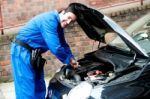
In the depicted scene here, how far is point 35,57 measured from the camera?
6328 millimetres

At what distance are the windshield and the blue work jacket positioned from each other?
528 mm

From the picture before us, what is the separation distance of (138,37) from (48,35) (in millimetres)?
1055

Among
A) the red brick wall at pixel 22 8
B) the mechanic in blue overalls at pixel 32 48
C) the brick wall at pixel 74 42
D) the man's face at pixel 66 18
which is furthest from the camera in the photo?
the red brick wall at pixel 22 8

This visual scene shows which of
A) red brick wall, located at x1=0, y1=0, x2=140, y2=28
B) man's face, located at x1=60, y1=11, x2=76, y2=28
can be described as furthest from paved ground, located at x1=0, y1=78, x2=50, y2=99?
man's face, located at x1=60, y1=11, x2=76, y2=28

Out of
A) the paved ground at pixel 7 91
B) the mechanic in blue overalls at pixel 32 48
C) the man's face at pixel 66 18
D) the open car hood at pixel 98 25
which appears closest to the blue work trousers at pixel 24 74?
the mechanic in blue overalls at pixel 32 48

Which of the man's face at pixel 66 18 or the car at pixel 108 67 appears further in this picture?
the man's face at pixel 66 18

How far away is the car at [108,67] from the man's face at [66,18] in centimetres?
7

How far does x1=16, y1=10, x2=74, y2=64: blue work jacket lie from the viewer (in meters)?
5.88

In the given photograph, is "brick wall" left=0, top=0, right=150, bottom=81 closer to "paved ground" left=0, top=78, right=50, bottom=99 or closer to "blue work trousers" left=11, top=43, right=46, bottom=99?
"paved ground" left=0, top=78, right=50, bottom=99

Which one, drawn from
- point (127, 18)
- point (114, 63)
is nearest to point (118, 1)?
point (127, 18)

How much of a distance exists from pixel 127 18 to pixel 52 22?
16.0 ft

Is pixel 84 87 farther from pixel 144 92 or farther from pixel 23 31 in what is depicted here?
pixel 23 31

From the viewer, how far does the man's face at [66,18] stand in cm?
583

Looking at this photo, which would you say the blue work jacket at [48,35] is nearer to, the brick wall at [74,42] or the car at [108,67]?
the car at [108,67]
